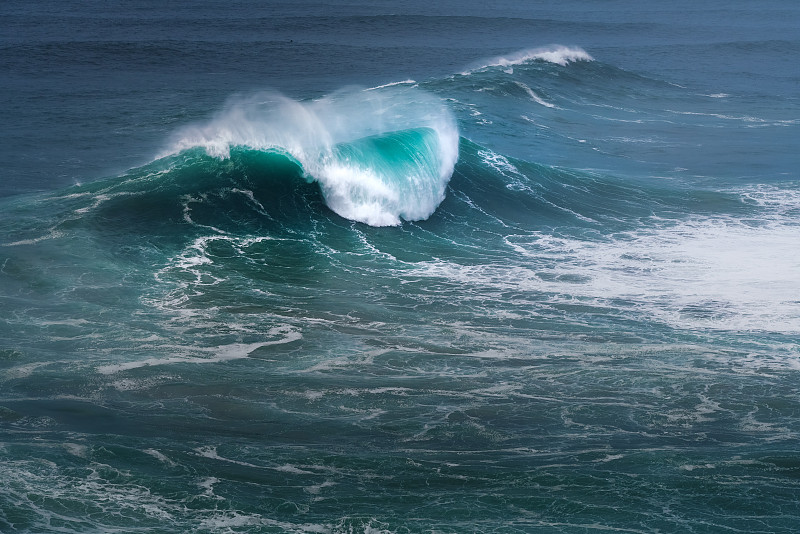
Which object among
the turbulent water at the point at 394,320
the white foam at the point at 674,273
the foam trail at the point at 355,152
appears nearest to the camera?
the turbulent water at the point at 394,320

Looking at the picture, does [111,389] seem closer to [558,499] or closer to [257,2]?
[558,499]

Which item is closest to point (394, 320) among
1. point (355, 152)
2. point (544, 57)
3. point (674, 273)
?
point (674, 273)

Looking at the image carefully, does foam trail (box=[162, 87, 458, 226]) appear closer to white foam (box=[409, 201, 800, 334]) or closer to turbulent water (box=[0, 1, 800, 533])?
turbulent water (box=[0, 1, 800, 533])

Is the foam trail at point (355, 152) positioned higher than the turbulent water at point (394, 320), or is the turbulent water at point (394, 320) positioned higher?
the foam trail at point (355, 152)

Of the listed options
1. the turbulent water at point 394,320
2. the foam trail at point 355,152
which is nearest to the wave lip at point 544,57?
the turbulent water at point 394,320

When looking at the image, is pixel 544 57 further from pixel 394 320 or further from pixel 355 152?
pixel 394 320

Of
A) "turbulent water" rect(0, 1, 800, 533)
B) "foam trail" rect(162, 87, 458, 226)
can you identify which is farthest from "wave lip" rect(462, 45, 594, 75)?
"foam trail" rect(162, 87, 458, 226)

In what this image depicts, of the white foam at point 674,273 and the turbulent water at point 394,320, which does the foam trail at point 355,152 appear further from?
the white foam at point 674,273
